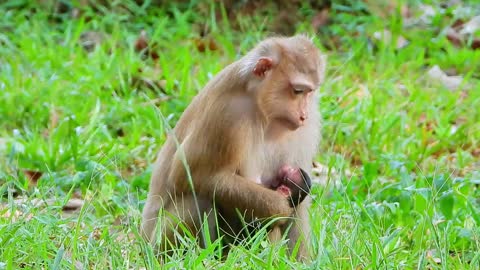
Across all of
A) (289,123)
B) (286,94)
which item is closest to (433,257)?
(289,123)

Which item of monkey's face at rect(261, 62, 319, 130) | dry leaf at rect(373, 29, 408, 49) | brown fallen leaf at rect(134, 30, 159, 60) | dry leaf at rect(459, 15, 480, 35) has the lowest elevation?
dry leaf at rect(459, 15, 480, 35)

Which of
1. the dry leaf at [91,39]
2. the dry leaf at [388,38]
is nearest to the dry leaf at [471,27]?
the dry leaf at [388,38]

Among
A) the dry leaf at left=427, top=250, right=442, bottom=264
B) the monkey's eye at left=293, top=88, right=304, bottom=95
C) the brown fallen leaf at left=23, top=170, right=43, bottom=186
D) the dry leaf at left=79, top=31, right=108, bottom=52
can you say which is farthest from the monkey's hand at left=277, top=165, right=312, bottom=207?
the dry leaf at left=79, top=31, right=108, bottom=52

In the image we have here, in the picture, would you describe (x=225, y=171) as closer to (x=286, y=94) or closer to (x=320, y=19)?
(x=286, y=94)

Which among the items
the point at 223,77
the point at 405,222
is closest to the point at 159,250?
the point at 223,77

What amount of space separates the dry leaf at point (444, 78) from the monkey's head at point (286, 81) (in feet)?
11.0

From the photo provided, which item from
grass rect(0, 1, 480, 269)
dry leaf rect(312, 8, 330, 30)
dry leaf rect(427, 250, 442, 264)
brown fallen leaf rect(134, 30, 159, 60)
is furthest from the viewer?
dry leaf rect(312, 8, 330, 30)

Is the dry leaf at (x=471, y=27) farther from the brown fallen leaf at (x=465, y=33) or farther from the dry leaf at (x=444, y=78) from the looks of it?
the dry leaf at (x=444, y=78)

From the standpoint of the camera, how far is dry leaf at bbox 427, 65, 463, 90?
8.11 metres

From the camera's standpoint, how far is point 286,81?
16.1 ft

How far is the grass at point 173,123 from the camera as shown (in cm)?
449

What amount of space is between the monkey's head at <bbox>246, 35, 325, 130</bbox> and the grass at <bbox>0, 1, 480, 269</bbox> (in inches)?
16.7

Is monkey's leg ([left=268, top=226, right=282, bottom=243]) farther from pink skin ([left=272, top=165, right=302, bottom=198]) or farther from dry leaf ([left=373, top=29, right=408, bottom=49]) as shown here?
dry leaf ([left=373, top=29, right=408, bottom=49])

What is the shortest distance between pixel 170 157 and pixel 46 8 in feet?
16.0
